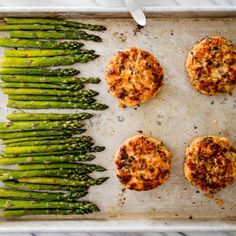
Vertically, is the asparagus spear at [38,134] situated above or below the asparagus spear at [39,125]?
below

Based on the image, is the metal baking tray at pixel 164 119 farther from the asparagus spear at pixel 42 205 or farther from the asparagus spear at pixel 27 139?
the asparagus spear at pixel 27 139

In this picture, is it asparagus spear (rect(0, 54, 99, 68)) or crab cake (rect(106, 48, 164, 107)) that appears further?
asparagus spear (rect(0, 54, 99, 68))

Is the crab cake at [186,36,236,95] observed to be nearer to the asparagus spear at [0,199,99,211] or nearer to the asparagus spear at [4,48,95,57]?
the asparagus spear at [4,48,95,57]

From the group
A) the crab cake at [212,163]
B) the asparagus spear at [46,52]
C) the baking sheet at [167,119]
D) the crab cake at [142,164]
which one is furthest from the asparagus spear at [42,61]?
the crab cake at [212,163]

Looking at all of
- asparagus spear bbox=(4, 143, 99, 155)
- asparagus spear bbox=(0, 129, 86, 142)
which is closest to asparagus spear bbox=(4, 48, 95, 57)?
asparagus spear bbox=(0, 129, 86, 142)

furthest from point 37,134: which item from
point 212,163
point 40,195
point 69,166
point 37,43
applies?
point 212,163
